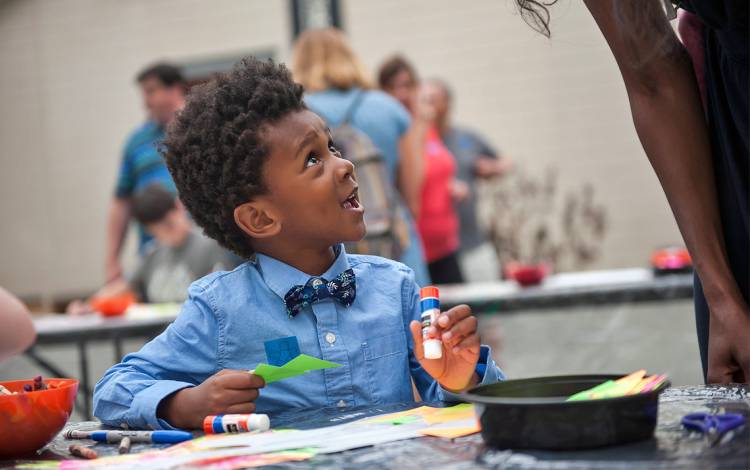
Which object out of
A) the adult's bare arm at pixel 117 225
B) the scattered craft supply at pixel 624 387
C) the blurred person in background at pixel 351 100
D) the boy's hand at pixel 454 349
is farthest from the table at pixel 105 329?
the scattered craft supply at pixel 624 387

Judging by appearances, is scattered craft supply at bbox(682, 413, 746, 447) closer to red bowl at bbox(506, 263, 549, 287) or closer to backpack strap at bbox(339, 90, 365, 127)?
backpack strap at bbox(339, 90, 365, 127)

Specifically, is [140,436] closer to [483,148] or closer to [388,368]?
[388,368]

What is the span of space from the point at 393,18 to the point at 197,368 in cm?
713

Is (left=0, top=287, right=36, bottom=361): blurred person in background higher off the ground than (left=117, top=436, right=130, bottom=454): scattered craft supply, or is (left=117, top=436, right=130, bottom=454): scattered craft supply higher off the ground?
(left=0, top=287, right=36, bottom=361): blurred person in background

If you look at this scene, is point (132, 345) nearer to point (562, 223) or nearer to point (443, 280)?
point (443, 280)

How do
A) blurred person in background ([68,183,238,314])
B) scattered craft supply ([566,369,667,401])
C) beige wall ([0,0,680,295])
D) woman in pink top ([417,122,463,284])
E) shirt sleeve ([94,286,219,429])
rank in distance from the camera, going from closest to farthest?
scattered craft supply ([566,369,667,401])
shirt sleeve ([94,286,219,429])
blurred person in background ([68,183,238,314])
woman in pink top ([417,122,463,284])
beige wall ([0,0,680,295])

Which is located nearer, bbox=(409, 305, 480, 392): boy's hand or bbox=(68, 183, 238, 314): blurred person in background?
bbox=(409, 305, 480, 392): boy's hand

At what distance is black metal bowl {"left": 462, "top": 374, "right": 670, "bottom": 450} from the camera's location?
105 cm

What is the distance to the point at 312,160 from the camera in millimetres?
1748

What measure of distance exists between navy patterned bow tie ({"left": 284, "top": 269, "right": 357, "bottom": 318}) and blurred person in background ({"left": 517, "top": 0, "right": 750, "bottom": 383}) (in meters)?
0.51

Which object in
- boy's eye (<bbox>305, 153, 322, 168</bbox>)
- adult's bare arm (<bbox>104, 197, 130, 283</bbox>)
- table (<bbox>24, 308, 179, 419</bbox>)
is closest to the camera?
boy's eye (<bbox>305, 153, 322, 168</bbox>)

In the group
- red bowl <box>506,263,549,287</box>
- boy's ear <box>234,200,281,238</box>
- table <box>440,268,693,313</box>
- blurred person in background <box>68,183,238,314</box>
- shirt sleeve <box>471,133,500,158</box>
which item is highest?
shirt sleeve <box>471,133,500,158</box>

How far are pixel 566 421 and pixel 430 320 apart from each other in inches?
14.1

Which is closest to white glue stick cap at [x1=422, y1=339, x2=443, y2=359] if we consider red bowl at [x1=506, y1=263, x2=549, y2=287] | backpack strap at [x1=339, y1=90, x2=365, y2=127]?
backpack strap at [x1=339, y1=90, x2=365, y2=127]
